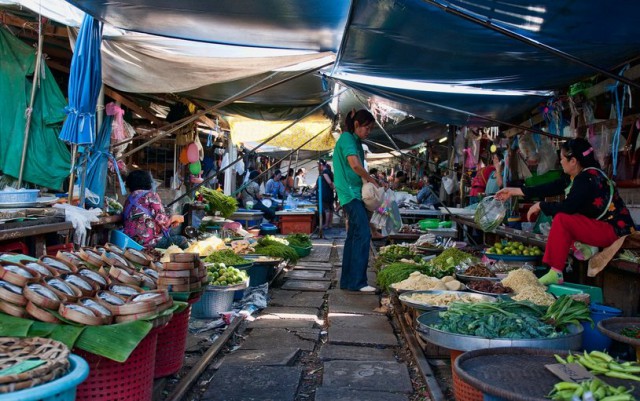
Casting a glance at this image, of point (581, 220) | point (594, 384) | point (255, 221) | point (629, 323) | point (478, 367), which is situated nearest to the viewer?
point (594, 384)

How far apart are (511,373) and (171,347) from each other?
2.51 metres

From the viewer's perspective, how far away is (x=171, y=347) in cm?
421

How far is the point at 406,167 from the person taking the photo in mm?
Answer: 31312

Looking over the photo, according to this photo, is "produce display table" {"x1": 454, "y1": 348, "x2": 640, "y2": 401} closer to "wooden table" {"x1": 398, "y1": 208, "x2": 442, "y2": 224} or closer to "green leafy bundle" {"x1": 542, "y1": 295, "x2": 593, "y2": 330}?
"green leafy bundle" {"x1": 542, "y1": 295, "x2": 593, "y2": 330}

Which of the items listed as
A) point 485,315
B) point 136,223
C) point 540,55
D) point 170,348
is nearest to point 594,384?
point 485,315

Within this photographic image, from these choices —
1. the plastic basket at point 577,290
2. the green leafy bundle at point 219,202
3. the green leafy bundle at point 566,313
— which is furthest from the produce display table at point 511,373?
the green leafy bundle at point 219,202

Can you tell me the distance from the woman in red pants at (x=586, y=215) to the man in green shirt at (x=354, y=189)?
2.45 meters

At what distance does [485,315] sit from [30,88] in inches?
243

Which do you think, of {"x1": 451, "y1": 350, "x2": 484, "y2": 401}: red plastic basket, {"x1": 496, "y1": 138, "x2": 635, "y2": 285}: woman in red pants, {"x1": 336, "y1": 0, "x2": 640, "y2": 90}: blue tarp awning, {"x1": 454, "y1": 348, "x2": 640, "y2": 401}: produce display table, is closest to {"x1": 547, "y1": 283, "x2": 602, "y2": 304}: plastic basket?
{"x1": 496, "y1": 138, "x2": 635, "y2": 285}: woman in red pants

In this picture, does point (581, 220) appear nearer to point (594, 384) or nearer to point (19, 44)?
point (594, 384)

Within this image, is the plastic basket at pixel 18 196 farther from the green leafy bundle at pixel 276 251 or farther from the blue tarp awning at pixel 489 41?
the blue tarp awning at pixel 489 41

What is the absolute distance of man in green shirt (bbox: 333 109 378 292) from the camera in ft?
24.5

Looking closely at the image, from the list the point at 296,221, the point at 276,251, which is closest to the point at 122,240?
the point at 276,251

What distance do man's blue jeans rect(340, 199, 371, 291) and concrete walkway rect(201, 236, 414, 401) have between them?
0.26m
